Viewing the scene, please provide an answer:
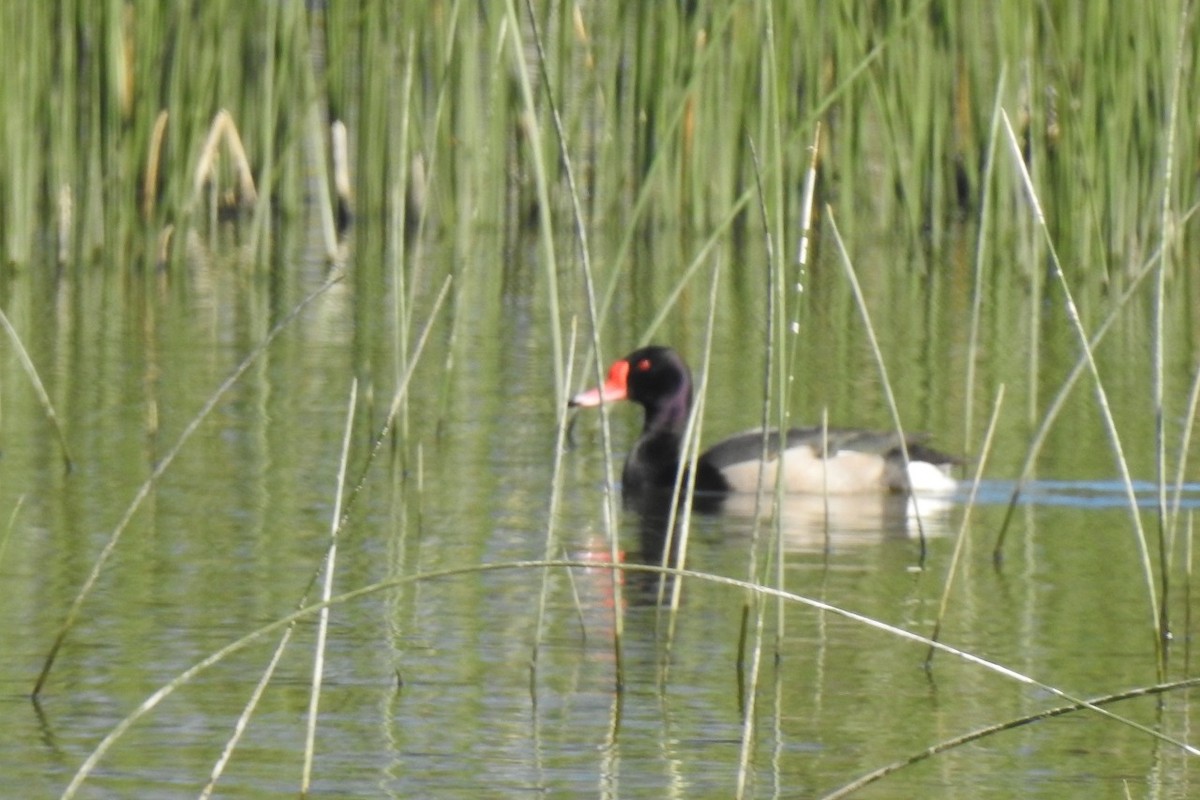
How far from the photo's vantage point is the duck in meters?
8.30

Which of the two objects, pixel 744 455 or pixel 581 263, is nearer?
pixel 581 263

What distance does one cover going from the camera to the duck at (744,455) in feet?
27.2

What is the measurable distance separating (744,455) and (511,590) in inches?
76.6

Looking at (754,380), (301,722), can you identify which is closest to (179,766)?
(301,722)

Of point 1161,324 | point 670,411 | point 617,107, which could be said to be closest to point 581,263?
point 1161,324

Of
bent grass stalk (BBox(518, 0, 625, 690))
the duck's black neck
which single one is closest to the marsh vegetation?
bent grass stalk (BBox(518, 0, 625, 690))

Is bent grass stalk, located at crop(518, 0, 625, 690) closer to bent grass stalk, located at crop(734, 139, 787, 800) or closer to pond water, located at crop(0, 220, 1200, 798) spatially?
pond water, located at crop(0, 220, 1200, 798)

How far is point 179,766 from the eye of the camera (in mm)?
4754

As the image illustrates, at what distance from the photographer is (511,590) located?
648 centimetres

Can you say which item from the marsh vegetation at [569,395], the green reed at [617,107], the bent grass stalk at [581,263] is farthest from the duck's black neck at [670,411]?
the bent grass stalk at [581,263]

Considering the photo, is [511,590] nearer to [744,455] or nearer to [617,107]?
[744,455]

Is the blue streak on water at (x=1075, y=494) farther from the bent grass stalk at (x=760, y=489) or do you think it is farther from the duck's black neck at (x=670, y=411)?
the bent grass stalk at (x=760, y=489)

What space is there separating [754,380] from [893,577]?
3.41 meters

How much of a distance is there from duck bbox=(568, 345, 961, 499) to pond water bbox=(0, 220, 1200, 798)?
163mm
